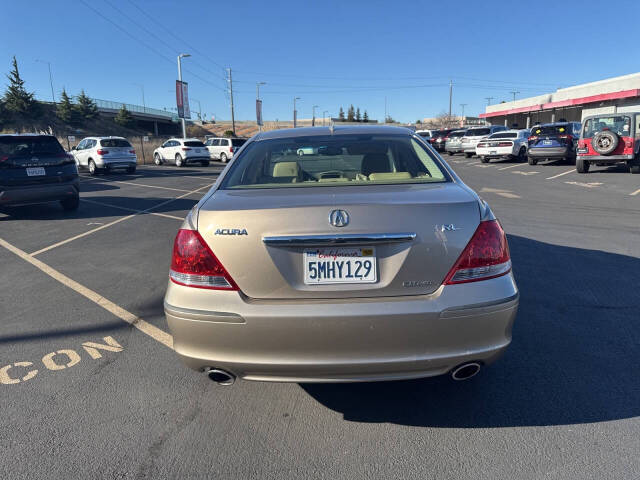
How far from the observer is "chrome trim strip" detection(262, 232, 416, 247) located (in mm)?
2203

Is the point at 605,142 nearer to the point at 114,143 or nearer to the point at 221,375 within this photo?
the point at 221,375

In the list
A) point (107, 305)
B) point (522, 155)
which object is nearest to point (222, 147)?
point (522, 155)

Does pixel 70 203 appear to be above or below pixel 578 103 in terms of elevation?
below

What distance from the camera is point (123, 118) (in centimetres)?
8638

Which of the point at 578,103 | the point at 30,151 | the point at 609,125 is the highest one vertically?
the point at 578,103

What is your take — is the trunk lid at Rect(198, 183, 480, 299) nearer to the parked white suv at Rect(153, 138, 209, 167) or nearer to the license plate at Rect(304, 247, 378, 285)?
the license plate at Rect(304, 247, 378, 285)

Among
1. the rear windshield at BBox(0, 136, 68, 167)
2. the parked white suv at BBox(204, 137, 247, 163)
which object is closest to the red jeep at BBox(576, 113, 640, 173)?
the rear windshield at BBox(0, 136, 68, 167)

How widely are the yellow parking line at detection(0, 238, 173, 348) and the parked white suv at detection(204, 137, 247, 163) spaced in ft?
71.8

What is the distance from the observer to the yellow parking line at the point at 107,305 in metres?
3.83

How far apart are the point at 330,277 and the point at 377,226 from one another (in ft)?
1.09

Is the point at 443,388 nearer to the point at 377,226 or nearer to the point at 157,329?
the point at 377,226

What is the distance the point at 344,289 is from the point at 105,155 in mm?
21365

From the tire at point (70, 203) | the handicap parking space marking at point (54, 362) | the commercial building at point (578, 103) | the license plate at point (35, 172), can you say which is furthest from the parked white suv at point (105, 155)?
the commercial building at point (578, 103)

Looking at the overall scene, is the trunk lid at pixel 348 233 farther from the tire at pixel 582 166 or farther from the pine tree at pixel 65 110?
the pine tree at pixel 65 110
